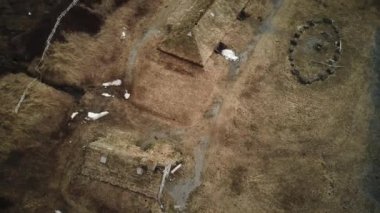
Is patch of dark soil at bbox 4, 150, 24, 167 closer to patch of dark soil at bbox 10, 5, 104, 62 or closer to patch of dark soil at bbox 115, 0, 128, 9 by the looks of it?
patch of dark soil at bbox 10, 5, 104, 62

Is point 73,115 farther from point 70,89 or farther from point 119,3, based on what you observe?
point 119,3

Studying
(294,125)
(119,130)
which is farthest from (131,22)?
(294,125)

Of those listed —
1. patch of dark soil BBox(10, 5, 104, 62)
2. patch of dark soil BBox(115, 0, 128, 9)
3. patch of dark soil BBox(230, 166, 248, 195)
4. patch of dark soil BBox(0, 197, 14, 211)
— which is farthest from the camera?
patch of dark soil BBox(115, 0, 128, 9)

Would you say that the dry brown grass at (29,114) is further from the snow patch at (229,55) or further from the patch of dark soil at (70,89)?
the snow patch at (229,55)

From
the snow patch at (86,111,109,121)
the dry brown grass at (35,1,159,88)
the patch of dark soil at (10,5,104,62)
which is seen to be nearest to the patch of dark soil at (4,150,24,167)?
the snow patch at (86,111,109,121)

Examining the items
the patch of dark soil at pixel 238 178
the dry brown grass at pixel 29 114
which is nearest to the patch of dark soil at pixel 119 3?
the dry brown grass at pixel 29 114

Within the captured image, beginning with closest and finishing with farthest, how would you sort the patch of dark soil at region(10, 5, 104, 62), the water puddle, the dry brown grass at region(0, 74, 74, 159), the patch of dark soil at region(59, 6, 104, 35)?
the water puddle, the dry brown grass at region(0, 74, 74, 159), the patch of dark soil at region(10, 5, 104, 62), the patch of dark soil at region(59, 6, 104, 35)

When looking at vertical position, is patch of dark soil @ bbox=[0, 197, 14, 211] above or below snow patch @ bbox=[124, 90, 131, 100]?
below
